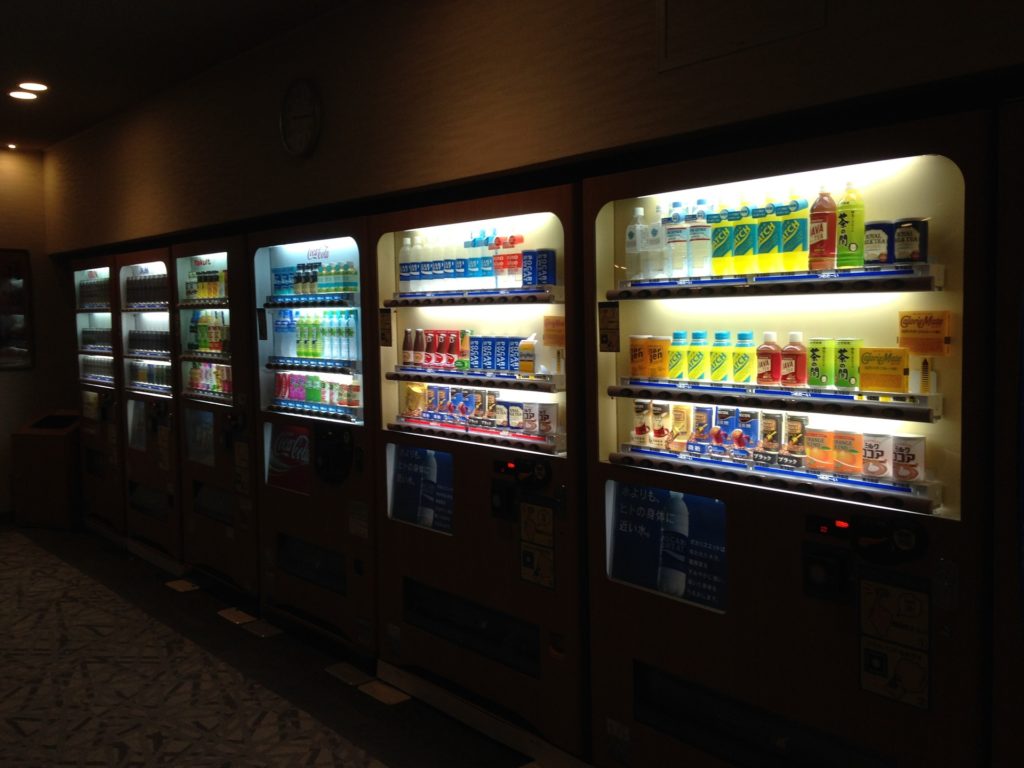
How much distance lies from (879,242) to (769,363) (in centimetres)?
47

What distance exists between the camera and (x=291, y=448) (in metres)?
4.35

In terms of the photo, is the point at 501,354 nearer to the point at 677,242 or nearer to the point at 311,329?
the point at 677,242

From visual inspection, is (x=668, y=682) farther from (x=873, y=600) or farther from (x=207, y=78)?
(x=207, y=78)

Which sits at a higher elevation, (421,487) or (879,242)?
(879,242)

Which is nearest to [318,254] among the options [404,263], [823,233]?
[404,263]

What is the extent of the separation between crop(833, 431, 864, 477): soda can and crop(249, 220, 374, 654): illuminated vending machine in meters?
2.19

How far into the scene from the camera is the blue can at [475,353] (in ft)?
11.0

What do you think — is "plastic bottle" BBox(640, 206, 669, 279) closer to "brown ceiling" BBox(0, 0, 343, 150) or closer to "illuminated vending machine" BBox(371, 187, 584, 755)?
"illuminated vending machine" BBox(371, 187, 584, 755)

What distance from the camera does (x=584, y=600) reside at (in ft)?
9.59

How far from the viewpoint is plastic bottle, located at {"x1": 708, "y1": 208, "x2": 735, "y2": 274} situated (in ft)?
8.41

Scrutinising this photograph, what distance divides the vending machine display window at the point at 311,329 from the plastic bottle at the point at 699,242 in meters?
1.82

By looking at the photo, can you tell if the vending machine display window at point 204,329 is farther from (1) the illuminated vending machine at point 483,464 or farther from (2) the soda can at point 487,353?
(2) the soda can at point 487,353

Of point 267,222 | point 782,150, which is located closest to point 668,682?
point 782,150

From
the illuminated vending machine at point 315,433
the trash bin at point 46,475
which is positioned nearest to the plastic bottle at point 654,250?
the illuminated vending machine at point 315,433
